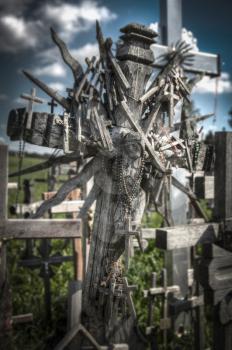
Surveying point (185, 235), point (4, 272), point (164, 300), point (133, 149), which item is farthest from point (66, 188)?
point (164, 300)

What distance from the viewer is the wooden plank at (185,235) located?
2680 mm

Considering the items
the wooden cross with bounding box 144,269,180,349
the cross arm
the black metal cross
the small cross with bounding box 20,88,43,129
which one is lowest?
the wooden cross with bounding box 144,269,180,349

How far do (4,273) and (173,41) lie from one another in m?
4.61

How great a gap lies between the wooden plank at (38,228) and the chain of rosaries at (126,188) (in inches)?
15.5

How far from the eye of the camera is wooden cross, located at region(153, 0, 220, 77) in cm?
511

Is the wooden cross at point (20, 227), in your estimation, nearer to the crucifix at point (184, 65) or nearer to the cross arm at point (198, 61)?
the crucifix at point (184, 65)

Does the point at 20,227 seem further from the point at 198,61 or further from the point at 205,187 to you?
the point at 198,61

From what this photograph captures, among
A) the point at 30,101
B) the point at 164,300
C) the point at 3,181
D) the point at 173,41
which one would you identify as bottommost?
the point at 164,300

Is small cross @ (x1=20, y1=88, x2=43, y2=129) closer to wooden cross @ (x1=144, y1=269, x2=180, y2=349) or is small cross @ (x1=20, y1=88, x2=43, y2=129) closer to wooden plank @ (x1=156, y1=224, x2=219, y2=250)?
wooden plank @ (x1=156, y1=224, x2=219, y2=250)

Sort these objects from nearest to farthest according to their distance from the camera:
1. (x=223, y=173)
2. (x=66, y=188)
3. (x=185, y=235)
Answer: (x=66, y=188) → (x=185, y=235) → (x=223, y=173)

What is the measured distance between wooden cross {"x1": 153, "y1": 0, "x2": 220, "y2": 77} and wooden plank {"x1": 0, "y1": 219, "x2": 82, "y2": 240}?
3.60 meters

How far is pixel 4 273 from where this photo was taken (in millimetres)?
2309

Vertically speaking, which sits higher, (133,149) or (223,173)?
(133,149)

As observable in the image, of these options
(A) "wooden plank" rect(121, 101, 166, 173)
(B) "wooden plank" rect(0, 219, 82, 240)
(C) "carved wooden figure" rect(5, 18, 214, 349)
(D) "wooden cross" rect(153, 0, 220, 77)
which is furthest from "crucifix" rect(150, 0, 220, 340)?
(B) "wooden plank" rect(0, 219, 82, 240)
